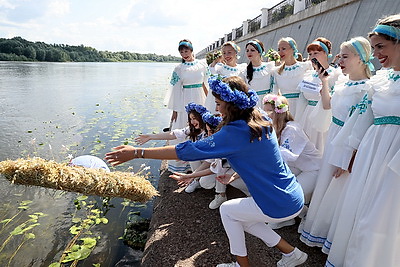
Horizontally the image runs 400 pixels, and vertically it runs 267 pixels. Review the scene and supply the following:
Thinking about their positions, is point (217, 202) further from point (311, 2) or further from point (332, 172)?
point (311, 2)

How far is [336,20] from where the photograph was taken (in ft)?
21.9

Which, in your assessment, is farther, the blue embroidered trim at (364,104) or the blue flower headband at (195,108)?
the blue flower headband at (195,108)

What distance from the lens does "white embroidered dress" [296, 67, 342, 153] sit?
324cm

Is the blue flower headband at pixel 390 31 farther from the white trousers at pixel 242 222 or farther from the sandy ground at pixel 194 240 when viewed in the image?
the sandy ground at pixel 194 240

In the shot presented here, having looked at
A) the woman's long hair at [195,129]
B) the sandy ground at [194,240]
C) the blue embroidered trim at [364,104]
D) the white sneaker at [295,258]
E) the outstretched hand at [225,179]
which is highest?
the blue embroidered trim at [364,104]

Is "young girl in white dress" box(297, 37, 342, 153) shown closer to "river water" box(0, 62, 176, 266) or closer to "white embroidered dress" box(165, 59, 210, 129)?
"white embroidered dress" box(165, 59, 210, 129)

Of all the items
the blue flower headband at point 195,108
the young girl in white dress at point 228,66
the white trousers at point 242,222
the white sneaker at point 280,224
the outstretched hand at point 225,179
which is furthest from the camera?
the young girl in white dress at point 228,66

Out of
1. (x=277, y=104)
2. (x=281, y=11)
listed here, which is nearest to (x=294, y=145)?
(x=277, y=104)

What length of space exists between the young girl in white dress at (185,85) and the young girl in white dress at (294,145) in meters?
1.86

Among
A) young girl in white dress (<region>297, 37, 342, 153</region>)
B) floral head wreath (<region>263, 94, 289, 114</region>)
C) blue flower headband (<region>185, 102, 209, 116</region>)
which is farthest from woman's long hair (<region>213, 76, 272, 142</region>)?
blue flower headband (<region>185, 102, 209, 116</region>)

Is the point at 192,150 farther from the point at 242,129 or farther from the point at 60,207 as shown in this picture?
the point at 60,207

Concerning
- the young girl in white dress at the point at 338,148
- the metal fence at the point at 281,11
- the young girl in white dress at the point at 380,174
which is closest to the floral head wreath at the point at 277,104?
the young girl in white dress at the point at 338,148

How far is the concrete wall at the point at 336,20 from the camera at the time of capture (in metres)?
5.10

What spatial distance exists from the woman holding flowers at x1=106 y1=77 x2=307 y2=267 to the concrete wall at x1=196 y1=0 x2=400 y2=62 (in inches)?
155
